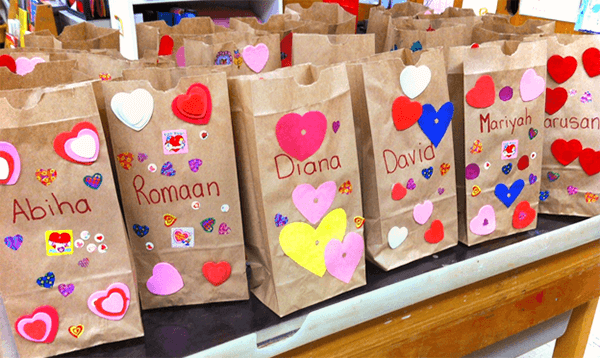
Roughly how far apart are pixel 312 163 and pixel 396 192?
0.72 ft

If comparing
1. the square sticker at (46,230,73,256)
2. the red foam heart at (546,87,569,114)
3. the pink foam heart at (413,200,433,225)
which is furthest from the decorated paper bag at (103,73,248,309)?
the red foam heart at (546,87,569,114)

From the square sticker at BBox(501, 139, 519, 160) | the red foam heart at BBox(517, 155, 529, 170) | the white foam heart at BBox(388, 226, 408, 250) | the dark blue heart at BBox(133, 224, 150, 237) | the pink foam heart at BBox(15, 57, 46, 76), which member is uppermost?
the pink foam heart at BBox(15, 57, 46, 76)

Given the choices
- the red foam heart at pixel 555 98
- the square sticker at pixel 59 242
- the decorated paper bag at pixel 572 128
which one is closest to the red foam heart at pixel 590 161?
the decorated paper bag at pixel 572 128

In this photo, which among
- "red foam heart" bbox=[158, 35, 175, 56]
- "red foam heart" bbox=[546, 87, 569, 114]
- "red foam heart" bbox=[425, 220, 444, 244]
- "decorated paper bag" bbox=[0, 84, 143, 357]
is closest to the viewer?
→ "decorated paper bag" bbox=[0, 84, 143, 357]

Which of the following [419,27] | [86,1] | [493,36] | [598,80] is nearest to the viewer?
[598,80]

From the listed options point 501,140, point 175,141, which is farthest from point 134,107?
point 501,140

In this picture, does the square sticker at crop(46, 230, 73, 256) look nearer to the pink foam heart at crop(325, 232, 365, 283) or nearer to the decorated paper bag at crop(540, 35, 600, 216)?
the pink foam heart at crop(325, 232, 365, 283)

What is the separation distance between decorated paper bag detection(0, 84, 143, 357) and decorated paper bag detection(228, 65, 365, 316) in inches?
9.4

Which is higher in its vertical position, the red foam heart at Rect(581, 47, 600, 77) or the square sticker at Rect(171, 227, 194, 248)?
the red foam heart at Rect(581, 47, 600, 77)

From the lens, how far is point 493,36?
4.29 ft

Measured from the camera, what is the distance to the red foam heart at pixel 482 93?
1.04 meters

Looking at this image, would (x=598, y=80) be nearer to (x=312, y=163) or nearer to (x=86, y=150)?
(x=312, y=163)

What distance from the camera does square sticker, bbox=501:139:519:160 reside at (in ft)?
3.62

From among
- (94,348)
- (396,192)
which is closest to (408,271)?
(396,192)
